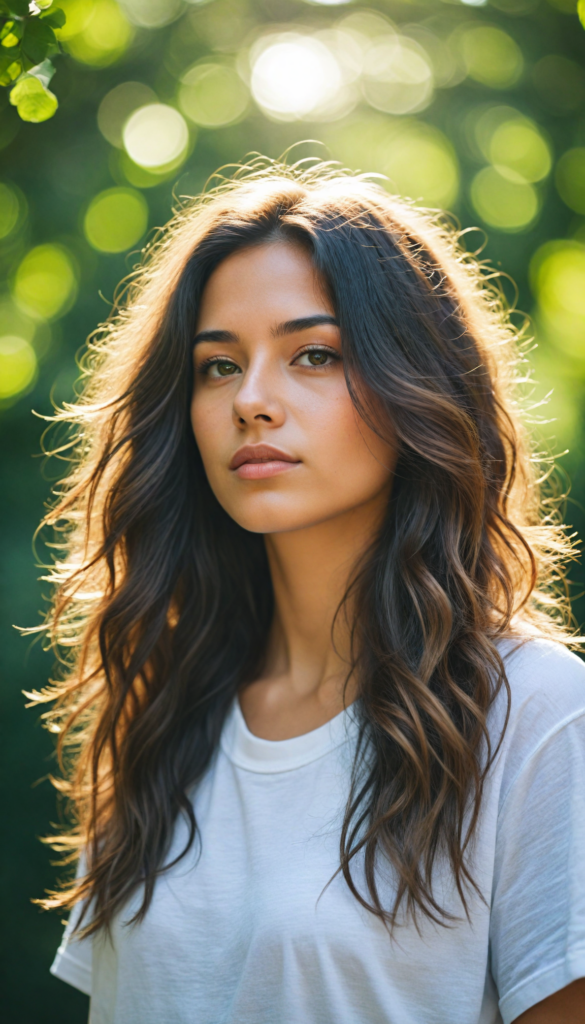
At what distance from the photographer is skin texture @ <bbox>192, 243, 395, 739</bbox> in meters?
1.47

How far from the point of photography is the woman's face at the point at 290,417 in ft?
4.81

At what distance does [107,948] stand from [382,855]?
67 centimetres

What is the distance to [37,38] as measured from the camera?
117cm

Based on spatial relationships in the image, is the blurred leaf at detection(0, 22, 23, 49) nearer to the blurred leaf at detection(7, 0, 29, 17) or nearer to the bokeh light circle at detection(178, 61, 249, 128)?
the blurred leaf at detection(7, 0, 29, 17)

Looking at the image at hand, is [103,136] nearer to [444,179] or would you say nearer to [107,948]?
[444,179]

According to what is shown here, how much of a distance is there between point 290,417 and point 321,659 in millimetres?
555

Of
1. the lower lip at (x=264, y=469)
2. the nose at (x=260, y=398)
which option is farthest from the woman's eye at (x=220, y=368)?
the lower lip at (x=264, y=469)

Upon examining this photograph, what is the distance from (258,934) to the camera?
1358 millimetres

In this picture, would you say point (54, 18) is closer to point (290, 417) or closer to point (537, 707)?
point (290, 417)

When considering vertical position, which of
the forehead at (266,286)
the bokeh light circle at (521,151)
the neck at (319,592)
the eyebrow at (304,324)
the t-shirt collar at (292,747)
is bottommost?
the t-shirt collar at (292,747)

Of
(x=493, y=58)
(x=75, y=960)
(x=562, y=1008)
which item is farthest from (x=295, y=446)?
(x=493, y=58)

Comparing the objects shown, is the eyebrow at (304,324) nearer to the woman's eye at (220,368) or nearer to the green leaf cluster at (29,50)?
the woman's eye at (220,368)

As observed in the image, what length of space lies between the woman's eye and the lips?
198mm

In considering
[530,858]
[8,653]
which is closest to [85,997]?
[8,653]
